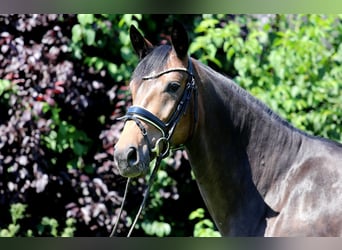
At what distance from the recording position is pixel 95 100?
536cm

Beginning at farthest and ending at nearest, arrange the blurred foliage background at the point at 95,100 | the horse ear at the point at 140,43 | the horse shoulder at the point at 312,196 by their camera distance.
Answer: the blurred foliage background at the point at 95,100 → the horse ear at the point at 140,43 → the horse shoulder at the point at 312,196

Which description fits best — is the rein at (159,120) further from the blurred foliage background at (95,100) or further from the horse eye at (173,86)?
the blurred foliage background at (95,100)

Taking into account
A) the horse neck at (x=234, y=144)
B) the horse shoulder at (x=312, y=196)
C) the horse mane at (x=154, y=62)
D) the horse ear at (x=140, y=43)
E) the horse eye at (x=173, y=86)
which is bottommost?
the horse shoulder at (x=312, y=196)

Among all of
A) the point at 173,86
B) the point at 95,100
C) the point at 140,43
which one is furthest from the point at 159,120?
the point at 95,100

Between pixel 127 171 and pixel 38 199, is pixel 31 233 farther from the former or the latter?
pixel 127 171

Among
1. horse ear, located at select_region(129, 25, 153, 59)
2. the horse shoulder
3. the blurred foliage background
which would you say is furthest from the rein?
the blurred foliage background

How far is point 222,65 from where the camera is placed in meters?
5.61

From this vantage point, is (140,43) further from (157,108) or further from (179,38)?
(157,108)

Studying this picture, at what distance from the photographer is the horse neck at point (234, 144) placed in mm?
2777

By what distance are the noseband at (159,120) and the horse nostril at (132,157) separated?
0.09 m

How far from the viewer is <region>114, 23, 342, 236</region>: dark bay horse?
2.60 meters

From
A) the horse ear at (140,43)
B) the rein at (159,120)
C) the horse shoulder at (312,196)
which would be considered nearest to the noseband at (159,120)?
the rein at (159,120)

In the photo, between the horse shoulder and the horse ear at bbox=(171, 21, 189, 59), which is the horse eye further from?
the horse shoulder

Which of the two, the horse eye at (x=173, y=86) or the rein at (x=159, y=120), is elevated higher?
the horse eye at (x=173, y=86)
